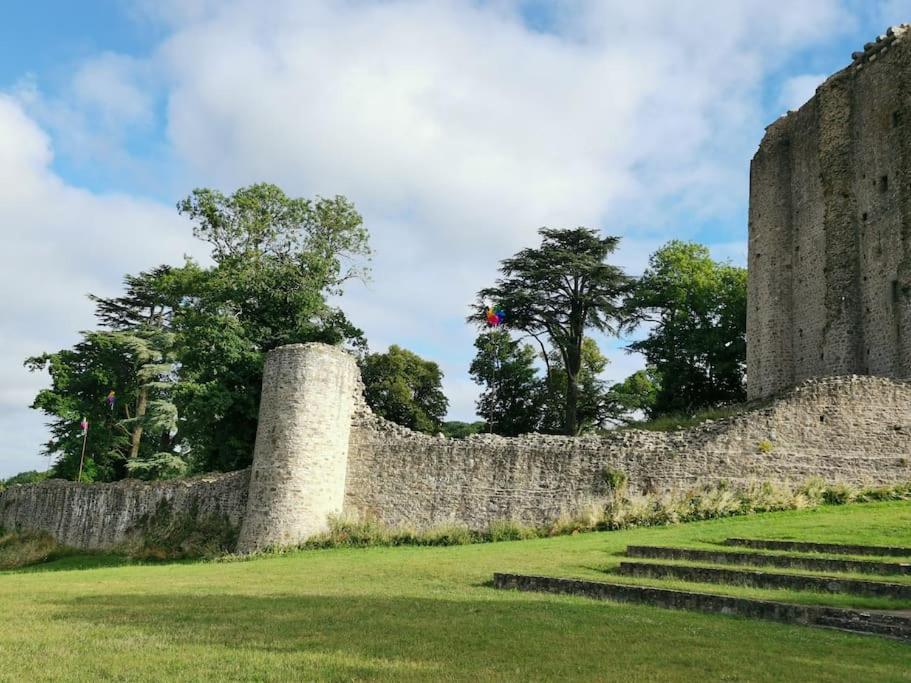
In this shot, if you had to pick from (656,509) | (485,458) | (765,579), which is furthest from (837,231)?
(765,579)

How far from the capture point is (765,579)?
35.0 ft

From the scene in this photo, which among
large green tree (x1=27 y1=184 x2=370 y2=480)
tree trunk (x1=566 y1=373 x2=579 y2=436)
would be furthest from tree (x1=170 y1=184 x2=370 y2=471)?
tree trunk (x1=566 y1=373 x2=579 y2=436)

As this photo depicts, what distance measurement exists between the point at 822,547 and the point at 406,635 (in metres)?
7.42

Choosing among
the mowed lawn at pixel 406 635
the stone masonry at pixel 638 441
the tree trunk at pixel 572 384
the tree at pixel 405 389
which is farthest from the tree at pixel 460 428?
the mowed lawn at pixel 406 635

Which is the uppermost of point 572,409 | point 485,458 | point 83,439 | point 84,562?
point 572,409

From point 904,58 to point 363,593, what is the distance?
24.1 m

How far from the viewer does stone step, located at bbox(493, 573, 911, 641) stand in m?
8.16

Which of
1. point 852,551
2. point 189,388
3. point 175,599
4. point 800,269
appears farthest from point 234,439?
point 800,269

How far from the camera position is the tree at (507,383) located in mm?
40906

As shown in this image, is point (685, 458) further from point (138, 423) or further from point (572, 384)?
point (138, 423)

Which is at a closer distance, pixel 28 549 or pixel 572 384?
pixel 28 549

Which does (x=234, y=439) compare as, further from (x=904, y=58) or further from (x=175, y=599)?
(x=904, y=58)

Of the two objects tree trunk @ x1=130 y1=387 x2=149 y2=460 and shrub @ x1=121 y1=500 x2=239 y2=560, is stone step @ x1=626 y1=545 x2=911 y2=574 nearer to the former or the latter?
shrub @ x1=121 y1=500 x2=239 y2=560

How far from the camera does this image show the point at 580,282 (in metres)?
34.8
